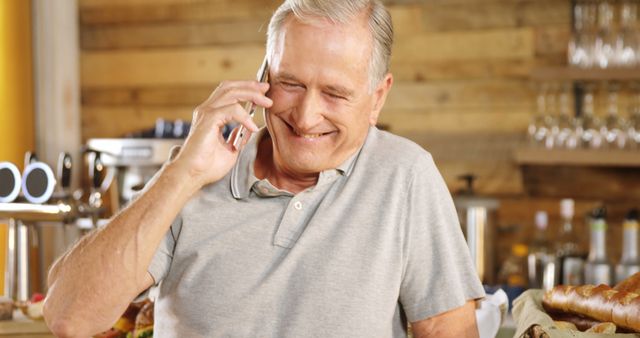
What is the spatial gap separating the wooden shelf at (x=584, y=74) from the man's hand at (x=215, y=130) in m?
2.48

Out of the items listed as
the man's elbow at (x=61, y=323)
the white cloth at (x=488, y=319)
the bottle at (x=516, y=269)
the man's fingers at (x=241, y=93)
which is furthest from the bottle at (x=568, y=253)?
the man's elbow at (x=61, y=323)

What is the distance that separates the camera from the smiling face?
157 centimetres

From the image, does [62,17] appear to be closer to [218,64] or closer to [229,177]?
[218,64]

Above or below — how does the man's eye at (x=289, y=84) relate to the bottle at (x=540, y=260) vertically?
above

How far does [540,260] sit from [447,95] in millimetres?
841

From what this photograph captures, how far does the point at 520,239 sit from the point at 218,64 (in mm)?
1644

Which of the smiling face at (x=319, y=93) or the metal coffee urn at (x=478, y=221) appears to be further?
the metal coffee urn at (x=478, y=221)


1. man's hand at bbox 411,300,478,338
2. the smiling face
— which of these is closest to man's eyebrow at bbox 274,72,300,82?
the smiling face

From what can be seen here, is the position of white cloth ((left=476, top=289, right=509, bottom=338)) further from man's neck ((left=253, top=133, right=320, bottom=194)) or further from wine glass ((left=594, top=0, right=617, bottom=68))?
wine glass ((left=594, top=0, right=617, bottom=68))

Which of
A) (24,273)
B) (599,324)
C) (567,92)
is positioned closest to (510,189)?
(567,92)

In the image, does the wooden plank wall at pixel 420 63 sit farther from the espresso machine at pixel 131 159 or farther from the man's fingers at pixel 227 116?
the man's fingers at pixel 227 116

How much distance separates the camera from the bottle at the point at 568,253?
375 centimetres

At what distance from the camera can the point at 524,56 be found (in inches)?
163

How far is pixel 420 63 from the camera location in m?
4.31
